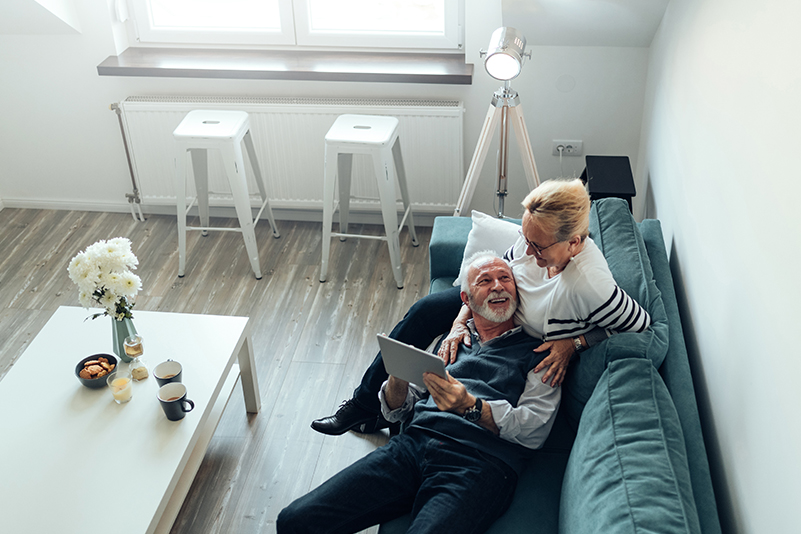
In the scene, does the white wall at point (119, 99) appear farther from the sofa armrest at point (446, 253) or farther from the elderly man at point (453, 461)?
the elderly man at point (453, 461)

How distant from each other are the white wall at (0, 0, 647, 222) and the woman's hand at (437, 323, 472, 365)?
1669 millimetres

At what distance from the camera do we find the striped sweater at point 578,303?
1.83m

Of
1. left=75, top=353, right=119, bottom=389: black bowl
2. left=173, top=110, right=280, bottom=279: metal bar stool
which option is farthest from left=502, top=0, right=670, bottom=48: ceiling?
left=75, top=353, right=119, bottom=389: black bowl

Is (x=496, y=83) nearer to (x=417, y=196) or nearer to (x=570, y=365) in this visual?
(x=417, y=196)

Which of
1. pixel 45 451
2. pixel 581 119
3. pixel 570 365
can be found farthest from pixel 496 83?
pixel 45 451

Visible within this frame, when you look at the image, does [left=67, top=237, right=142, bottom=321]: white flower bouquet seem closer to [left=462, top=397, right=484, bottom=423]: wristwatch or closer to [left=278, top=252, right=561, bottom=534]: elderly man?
[left=278, top=252, right=561, bottom=534]: elderly man

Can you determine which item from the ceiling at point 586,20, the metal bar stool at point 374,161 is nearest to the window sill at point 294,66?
the metal bar stool at point 374,161

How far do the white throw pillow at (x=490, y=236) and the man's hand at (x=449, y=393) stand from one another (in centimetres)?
64

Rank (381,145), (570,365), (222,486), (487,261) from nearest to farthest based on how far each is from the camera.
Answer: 1. (570,365)
2. (487,261)
3. (222,486)
4. (381,145)

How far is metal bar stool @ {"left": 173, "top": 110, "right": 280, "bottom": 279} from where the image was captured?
3.23m

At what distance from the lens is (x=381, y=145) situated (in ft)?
10.2

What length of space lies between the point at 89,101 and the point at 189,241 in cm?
94

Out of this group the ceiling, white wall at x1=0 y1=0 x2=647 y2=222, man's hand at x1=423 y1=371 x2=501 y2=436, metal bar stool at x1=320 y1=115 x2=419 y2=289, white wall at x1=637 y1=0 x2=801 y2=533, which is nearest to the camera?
white wall at x1=637 y1=0 x2=801 y2=533

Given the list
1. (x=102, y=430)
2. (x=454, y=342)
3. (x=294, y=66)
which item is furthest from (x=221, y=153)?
(x=454, y=342)
